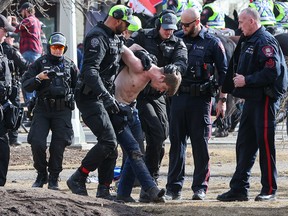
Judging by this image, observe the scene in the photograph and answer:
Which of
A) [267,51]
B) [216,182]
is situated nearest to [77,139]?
[216,182]

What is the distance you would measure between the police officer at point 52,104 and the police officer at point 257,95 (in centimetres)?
218

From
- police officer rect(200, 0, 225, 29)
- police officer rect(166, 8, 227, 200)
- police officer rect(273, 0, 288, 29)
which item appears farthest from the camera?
police officer rect(200, 0, 225, 29)

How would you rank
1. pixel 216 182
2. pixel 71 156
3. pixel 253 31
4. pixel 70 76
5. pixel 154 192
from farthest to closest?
1. pixel 71 156
2. pixel 216 182
3. pixel 70 76
4. pixel 253 31
5. pixel 154 192

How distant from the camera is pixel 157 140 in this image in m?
12.6

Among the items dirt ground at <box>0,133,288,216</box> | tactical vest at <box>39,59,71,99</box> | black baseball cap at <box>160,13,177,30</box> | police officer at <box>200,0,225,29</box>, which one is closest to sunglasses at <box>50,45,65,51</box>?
tactical vest at <box>39,59,71,99</box>

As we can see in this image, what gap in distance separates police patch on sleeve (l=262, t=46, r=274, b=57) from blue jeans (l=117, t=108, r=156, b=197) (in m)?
1.53

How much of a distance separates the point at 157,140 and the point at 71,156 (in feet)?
15.9

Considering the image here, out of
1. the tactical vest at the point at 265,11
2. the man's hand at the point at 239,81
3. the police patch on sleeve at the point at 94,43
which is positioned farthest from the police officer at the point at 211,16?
the police patch on sleeve at the point at 94,43

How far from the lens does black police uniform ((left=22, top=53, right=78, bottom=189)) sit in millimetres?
13125

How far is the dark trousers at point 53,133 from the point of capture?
13156 mm

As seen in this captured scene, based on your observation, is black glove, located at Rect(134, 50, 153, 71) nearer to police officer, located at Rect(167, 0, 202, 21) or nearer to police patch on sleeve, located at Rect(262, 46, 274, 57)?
police patch on sleeve, located at Rect(262, 46, 274, 57)

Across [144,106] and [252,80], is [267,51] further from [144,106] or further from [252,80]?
[144,106]

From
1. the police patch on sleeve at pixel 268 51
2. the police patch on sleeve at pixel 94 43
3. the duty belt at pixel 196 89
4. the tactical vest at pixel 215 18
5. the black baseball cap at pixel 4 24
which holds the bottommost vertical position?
the duty belt at pixel 196 89

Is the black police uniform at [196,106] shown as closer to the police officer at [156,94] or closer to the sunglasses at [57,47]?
the police officer at [156,94]
